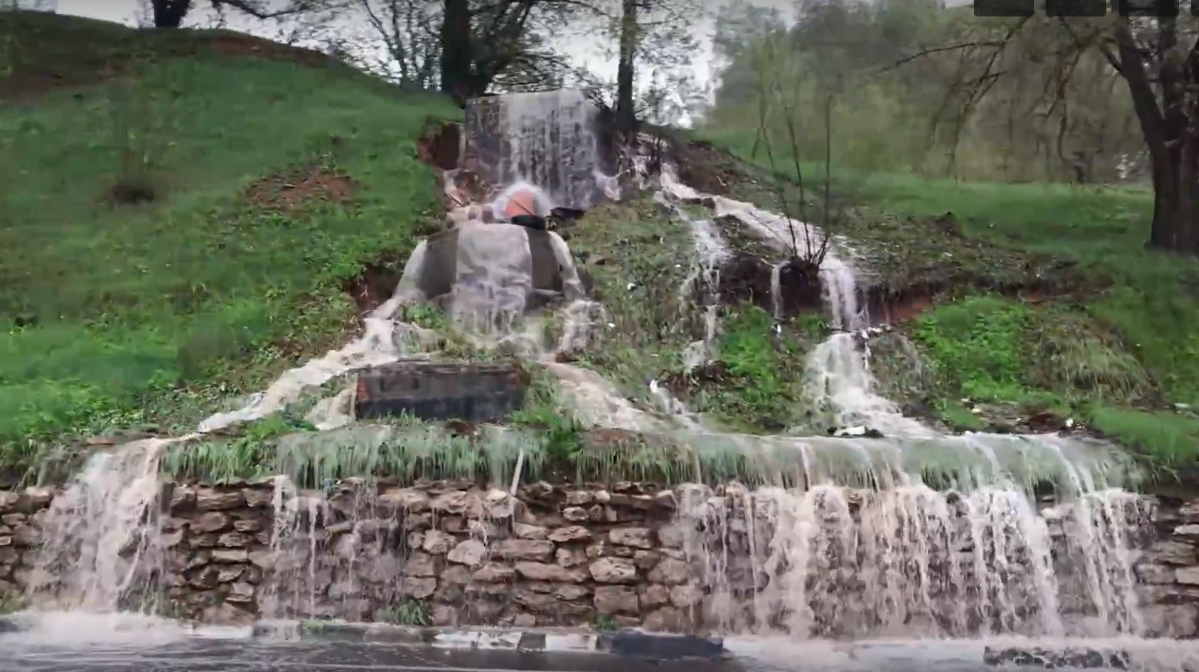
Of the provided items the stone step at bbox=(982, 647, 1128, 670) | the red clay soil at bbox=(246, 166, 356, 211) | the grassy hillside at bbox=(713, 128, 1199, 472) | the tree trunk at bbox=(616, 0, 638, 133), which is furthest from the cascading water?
the tree trunk at bbox=(616, 0, 638, 133)

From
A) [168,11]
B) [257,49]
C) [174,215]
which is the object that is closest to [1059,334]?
[174,215]

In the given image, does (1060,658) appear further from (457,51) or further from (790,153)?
(457,51)

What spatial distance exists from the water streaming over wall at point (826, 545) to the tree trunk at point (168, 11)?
19.9 metres

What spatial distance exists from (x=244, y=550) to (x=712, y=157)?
11.7m

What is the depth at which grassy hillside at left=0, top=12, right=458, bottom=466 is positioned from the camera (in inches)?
361

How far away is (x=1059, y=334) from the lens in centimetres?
1019

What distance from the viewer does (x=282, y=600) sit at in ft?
20.5

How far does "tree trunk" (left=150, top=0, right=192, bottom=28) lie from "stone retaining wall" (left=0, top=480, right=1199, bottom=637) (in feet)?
66.3

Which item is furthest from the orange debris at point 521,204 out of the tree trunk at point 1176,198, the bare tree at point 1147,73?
the tree trunk at point 1176,198

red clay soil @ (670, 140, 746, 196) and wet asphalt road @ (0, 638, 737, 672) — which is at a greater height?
red clay soil @ (670, 140, 746, 196)

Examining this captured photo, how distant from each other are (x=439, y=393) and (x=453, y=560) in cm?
167

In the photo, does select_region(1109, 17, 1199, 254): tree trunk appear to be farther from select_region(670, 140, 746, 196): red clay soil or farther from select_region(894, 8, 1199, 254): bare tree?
select_region(670, 140, 746, 196): red clay soil

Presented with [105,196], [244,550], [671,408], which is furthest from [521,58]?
[244,550]

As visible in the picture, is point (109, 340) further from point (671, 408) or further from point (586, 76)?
point (586, 76)
